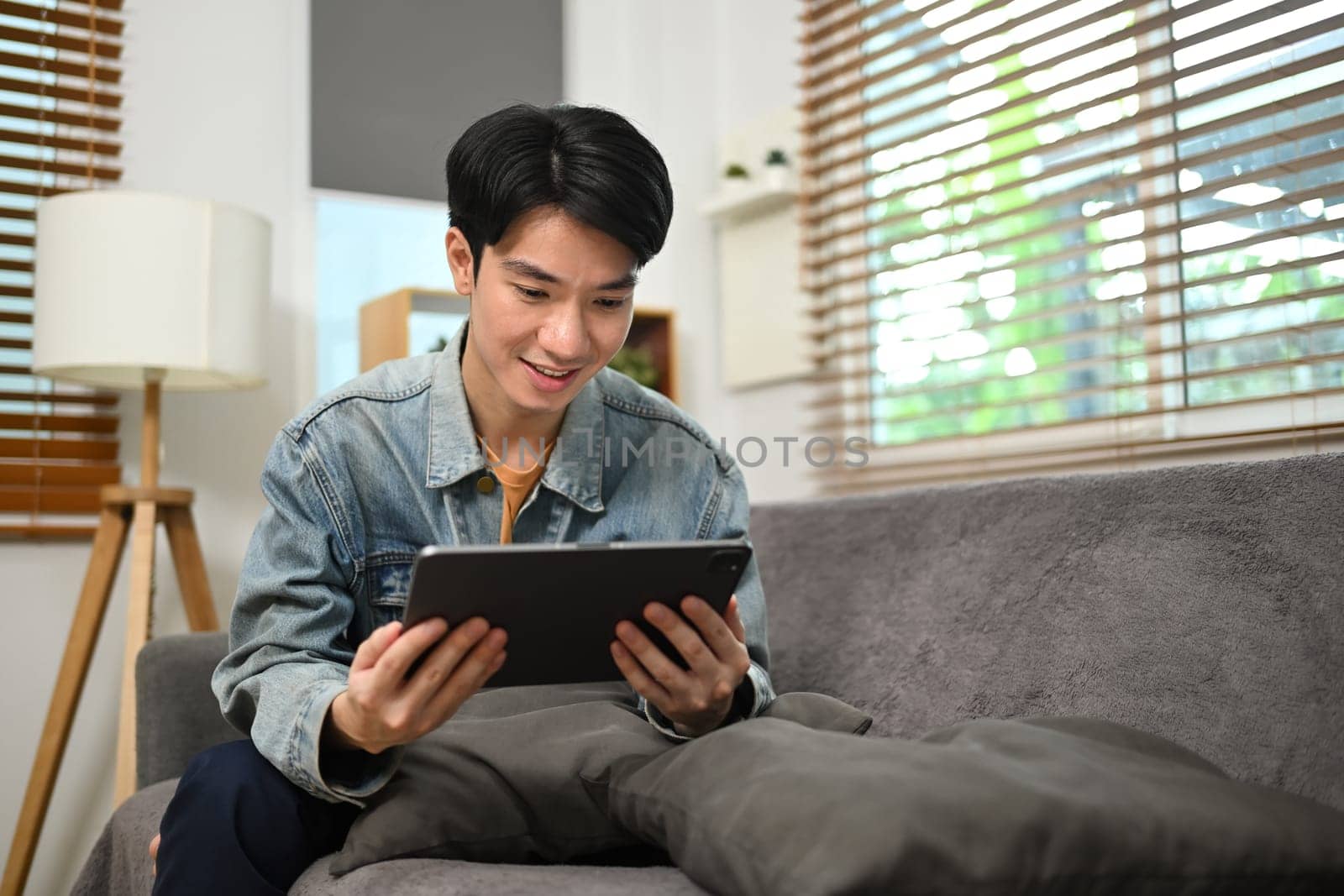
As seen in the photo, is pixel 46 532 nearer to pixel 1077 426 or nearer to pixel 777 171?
pixel 777 171

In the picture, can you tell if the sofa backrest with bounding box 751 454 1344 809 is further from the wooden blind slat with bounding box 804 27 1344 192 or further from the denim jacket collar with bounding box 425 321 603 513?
the wooden blind slat with bounding box 804 27 1344 192

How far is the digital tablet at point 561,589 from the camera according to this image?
0.90m

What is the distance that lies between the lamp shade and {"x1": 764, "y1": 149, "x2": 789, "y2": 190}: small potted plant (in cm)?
129

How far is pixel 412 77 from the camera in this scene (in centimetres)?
303

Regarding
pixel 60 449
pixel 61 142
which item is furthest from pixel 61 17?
pixel 60 449

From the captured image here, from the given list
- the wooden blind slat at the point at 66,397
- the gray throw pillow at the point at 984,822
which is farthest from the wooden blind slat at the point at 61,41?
the gray throw pillow at the point at 984,822

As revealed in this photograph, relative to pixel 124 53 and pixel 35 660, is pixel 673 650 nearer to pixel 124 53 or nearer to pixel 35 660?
pixel 35 660

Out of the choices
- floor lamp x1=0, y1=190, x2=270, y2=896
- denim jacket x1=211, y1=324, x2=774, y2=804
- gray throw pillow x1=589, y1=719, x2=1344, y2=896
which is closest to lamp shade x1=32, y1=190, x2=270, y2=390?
floor lamp x1=0, y1=190, x2=270, y2=896

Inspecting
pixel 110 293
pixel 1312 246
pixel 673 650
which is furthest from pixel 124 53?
pixel 1312 246

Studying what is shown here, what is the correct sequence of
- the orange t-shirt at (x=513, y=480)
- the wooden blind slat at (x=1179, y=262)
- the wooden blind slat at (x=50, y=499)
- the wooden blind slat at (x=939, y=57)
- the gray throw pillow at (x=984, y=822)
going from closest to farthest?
the gray throw pillow at (x=984, y=822) → the orange t-shirt at (x=513, y=480) → the wooden blind slat at (x=1179, y=262) → the wooden blind slat at (x=939, y=57) → the wooden blind slat at (x=50, y=499)

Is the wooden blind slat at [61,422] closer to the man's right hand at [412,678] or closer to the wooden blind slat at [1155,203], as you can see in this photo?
the wooden blind slat at [1155,203]

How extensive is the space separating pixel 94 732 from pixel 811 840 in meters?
2.23

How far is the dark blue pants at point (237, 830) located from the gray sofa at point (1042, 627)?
34 millimetres

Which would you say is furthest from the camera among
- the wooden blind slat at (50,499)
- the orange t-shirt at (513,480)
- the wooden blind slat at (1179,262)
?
the wooden blind slat at (50,499)
